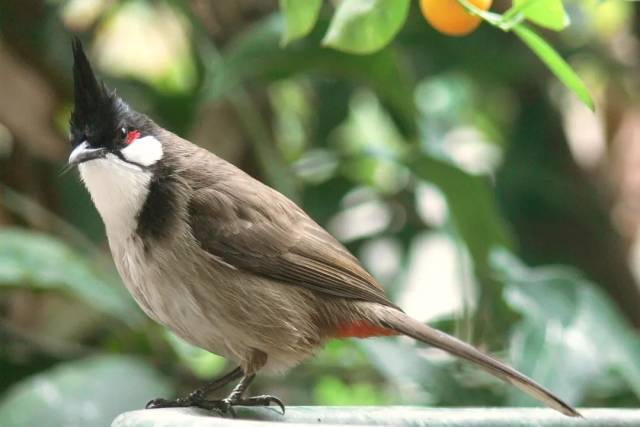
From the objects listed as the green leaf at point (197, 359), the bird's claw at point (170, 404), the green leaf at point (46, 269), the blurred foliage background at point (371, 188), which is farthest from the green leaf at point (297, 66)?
the bird's claw at point (170, 404)

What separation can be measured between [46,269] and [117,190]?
81 cm

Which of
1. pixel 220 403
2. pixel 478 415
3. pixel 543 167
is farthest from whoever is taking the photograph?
pixel 543 167

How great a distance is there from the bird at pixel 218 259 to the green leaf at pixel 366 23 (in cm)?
65

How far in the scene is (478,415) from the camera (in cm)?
176

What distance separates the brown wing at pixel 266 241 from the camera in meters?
2.29

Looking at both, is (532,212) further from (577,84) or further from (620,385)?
(577,84)

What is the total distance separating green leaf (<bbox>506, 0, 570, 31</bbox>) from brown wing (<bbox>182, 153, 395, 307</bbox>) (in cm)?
87

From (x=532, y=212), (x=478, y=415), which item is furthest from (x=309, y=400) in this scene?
(x=478, y=415)

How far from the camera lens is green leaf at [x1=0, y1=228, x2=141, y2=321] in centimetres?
295

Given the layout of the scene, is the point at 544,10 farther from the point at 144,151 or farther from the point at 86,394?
the point at 86,394

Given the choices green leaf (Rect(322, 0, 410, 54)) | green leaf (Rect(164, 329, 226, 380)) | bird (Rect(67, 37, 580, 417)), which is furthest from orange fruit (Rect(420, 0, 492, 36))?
green leaf (Rect(164, 329, 226, 380))

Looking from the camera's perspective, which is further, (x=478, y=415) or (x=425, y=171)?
(x=425, y=171)

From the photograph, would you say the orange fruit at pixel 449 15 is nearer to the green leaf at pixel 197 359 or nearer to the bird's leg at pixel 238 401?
the bird's leg at pixel 238 401

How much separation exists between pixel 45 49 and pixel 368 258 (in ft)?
4.28
